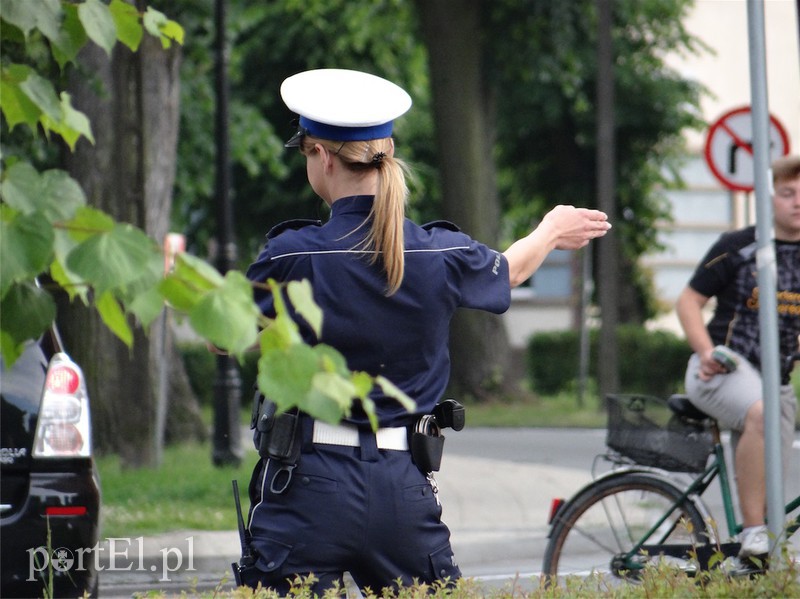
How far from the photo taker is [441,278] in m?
3.23

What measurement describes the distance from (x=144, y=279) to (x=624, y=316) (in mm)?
25095

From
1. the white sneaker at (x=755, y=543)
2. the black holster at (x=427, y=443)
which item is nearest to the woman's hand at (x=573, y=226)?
the black holster at (x=427, y=443)

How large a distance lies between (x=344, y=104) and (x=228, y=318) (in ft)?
4.36

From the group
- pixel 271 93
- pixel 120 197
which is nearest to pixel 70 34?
pixel 120 197

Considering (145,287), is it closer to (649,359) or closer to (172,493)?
(172,493)

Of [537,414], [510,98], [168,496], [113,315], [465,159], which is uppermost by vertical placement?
[510,98]

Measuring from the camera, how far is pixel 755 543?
5.22 meters

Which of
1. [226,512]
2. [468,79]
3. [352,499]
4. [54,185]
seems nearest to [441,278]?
[352,499]

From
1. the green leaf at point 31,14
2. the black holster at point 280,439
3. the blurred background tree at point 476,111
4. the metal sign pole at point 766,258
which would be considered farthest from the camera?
the blurred background tree at point 476,111

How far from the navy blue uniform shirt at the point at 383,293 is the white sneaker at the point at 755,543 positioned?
2.31 m

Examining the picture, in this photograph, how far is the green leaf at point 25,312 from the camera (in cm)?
215

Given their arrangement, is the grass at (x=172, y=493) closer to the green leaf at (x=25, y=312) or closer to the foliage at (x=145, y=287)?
the green leaf at (x=25, y=312)

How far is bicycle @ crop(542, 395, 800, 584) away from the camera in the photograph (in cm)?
557

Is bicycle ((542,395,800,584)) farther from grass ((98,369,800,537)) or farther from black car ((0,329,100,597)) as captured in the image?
grass ((98,369,800,537))
